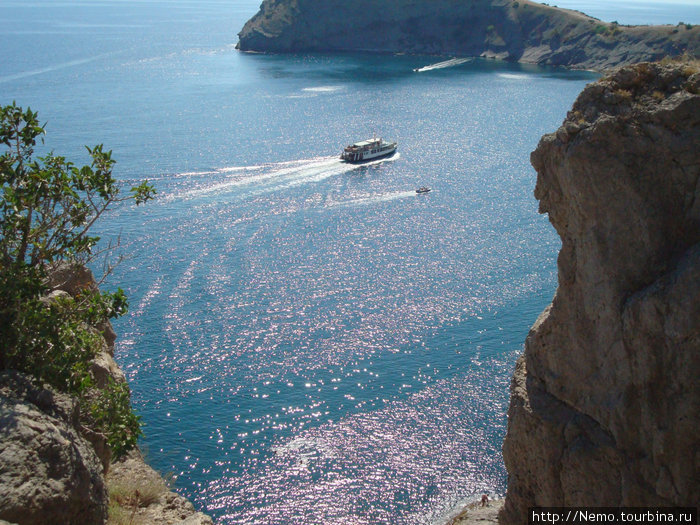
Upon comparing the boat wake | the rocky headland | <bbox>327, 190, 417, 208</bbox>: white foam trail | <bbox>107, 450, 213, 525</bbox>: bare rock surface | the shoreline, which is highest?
the rocky headland

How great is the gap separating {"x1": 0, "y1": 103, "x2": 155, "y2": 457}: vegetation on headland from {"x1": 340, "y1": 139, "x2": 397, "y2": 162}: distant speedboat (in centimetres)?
10121

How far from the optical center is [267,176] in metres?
117

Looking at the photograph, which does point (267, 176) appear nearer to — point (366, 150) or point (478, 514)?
point (366, 150)

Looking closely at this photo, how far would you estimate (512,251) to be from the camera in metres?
88.8

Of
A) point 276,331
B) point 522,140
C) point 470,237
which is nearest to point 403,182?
point 470,237

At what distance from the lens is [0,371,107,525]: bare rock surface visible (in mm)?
18484

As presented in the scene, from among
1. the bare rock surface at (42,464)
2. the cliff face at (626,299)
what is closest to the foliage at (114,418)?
the bare rock surface at (42,464)

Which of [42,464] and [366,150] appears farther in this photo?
[366,150]

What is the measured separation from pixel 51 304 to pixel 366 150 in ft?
351

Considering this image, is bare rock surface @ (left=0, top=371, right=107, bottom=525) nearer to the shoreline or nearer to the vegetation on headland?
the vegetation on headland

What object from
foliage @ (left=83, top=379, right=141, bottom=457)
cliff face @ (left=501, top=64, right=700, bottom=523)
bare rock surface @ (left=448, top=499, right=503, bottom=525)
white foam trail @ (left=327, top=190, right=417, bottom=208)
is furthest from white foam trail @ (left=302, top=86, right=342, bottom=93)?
foliage @ (left=83, top=379, right=141, bottom=457)

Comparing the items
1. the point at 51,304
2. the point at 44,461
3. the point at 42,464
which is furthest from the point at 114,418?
the point at 42,464

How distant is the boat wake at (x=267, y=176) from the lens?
358ft

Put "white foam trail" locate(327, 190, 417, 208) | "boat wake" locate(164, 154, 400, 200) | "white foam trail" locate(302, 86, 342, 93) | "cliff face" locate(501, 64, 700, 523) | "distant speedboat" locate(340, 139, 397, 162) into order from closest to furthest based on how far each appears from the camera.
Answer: "cliff face" locate(501, 64, 700, 523)
"white foam trail" locate(327, 190, 417, 208)
"boat wake" locate(164, 154, 400, 200)
"distant speedboat" locate(340, 139, 397, 162)
"white foam trail" locate(302, 86, 342, 93)
